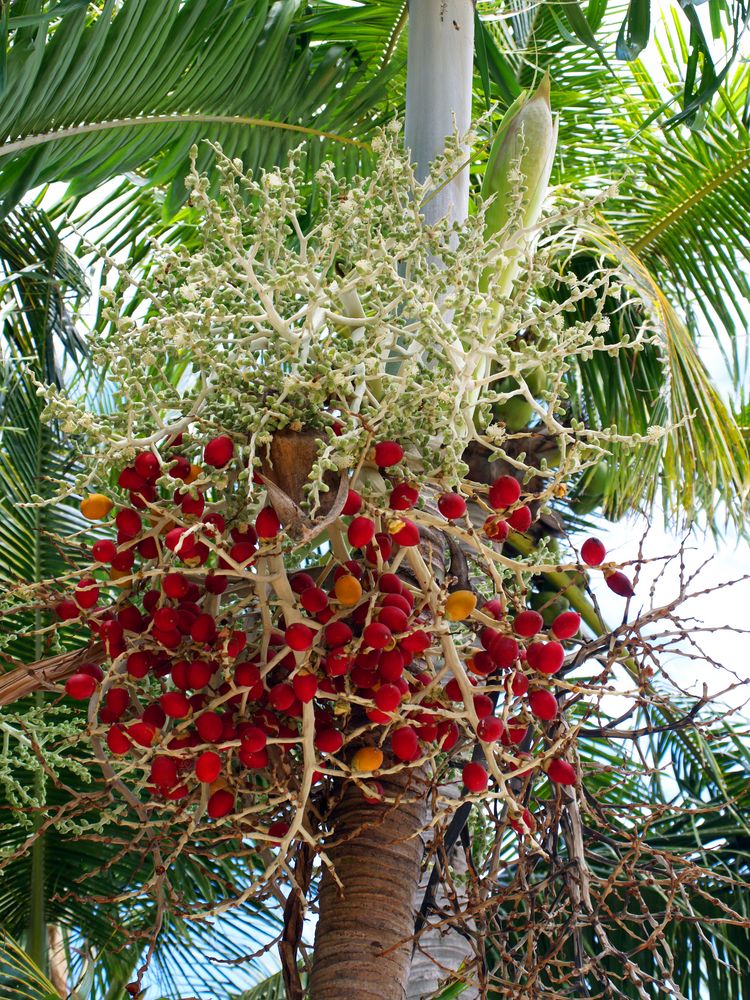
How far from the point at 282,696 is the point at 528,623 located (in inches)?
11.2

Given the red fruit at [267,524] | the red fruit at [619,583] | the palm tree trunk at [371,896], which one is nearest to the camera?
the red fruit at [267,524]

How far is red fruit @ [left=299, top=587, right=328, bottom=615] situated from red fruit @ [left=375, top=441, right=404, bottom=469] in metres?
0.15

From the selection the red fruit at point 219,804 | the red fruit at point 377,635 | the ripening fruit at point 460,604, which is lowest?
the red fruit at point 219,804

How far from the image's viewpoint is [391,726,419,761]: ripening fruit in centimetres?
124

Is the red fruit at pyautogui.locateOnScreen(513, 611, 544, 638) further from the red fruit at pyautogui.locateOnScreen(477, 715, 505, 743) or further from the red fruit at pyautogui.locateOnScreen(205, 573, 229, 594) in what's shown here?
the red fruit at pyautogui.locateOnScreen(205, 573, 229, 594)

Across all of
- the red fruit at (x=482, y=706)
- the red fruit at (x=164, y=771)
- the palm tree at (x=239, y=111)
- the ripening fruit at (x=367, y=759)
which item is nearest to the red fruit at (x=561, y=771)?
the red fruit at (x=482, y=706)

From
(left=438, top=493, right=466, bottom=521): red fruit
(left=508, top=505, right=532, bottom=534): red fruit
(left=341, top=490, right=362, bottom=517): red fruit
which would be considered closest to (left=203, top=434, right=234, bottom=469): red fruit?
(left=341, top=490, right=362, bottom=517): red fruit

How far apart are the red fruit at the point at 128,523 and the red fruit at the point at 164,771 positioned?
25 cm

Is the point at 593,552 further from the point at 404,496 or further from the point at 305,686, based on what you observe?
the point at 305,686

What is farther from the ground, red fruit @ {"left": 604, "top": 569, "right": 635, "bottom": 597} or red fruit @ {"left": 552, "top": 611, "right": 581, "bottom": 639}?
red fruit @ {"left": 604, "top": 569, "right": 635, "bottom": 597}

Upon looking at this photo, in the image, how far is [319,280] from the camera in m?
1.20

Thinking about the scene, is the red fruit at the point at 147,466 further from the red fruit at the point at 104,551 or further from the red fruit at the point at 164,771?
the red fruit at the point at 164,771

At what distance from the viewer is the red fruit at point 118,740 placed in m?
1.27

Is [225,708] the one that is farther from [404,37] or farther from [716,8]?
[404,37]
